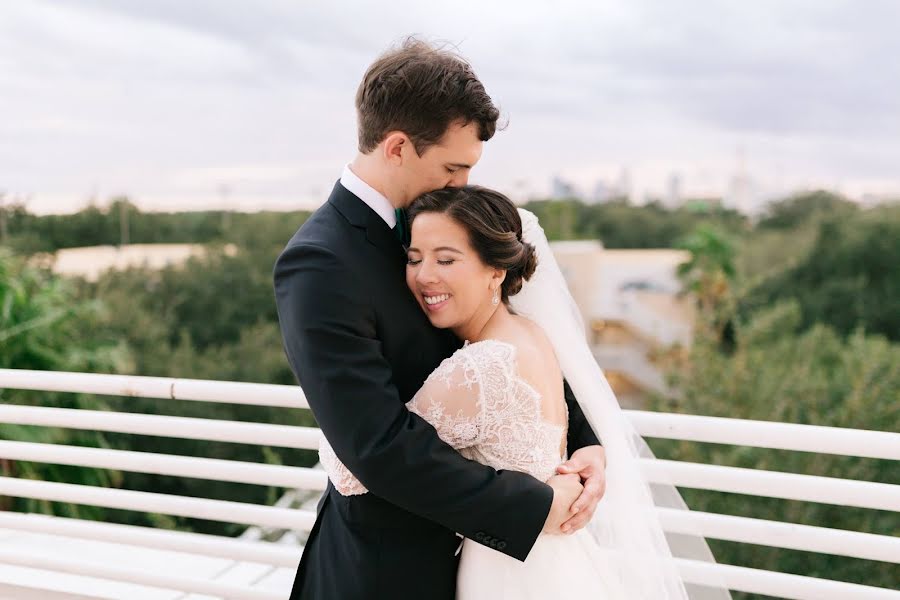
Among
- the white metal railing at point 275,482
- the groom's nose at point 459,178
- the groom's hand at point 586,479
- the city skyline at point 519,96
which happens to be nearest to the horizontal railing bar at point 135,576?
the white metal railing at point 275,482

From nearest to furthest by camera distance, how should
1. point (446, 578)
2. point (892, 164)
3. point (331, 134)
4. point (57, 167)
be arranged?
point (446, 578) < point (57, 167) < point (331, 134) < point (892, 164)

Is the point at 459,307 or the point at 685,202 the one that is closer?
the point at 459,307

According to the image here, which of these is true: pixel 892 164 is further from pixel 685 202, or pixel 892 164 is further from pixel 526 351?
pixel 526 351

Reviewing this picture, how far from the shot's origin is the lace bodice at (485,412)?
125 centimetres

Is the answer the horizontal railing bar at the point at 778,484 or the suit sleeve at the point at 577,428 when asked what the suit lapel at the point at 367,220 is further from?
the horizontal railing bar at the point at 778,484

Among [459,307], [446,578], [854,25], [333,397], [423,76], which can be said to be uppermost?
[854,25]

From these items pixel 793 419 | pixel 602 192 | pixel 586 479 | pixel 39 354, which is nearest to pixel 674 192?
pixel 602 192

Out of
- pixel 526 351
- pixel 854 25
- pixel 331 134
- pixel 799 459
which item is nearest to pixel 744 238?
pixel 854 25

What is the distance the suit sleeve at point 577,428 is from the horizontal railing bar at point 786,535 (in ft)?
0.86

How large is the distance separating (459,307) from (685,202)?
4511 cm

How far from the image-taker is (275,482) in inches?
77.4

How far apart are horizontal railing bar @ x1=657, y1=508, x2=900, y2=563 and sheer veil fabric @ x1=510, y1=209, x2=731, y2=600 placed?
0.29 feet

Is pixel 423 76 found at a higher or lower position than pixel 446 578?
higher

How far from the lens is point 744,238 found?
3488 cm
